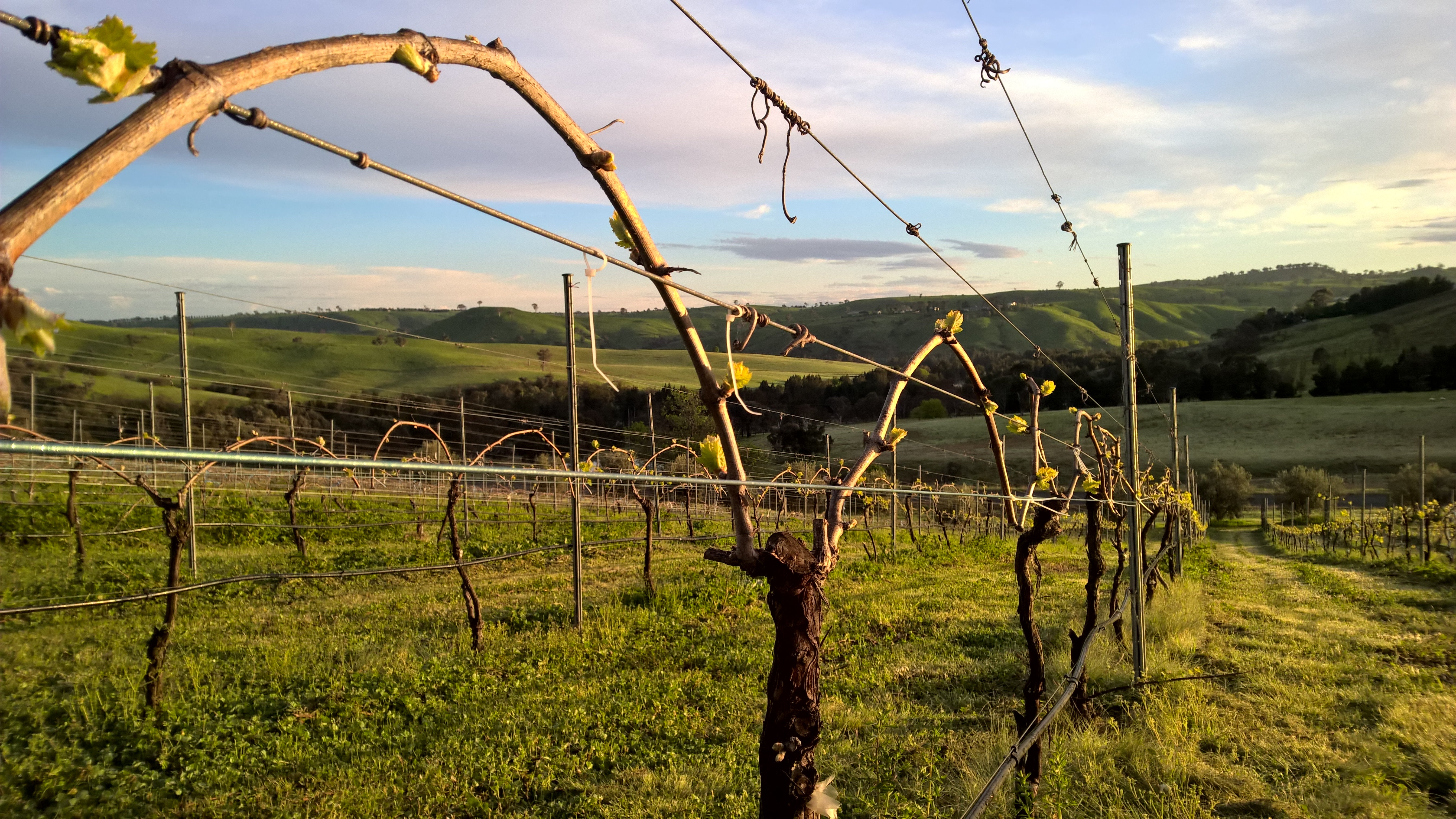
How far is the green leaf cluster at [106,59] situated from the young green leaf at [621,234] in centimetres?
124

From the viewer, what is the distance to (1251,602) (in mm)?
10367

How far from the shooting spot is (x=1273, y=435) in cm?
3878

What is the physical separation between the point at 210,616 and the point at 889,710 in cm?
649

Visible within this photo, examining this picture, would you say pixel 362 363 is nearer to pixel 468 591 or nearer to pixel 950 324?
pixel 468 591

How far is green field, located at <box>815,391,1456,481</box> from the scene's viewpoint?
33.9 m

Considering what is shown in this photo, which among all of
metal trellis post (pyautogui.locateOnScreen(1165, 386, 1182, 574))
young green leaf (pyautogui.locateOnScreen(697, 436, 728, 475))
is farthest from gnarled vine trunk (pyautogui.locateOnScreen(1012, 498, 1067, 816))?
metal trellis post (pyautogui.locateOnScreen(1165, 386, 1182, 574))

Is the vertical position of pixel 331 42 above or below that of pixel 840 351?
above

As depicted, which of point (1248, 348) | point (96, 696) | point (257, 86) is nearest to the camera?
point (257, 86)

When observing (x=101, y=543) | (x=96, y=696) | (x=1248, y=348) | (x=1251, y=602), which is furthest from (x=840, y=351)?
(x=1248, y=348)

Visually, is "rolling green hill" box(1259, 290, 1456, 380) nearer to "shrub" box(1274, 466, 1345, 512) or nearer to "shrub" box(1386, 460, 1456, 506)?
"shrub" box(1274, 466, 1345, 512)

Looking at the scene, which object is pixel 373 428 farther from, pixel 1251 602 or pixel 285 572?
pixel 1251 602

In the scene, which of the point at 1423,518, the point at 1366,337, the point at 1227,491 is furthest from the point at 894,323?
the point at 1423,518

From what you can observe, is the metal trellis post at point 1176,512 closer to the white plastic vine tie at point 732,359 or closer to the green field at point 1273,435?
the white plastic vine tie at point 732,359

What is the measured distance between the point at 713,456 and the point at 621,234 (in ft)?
2.18
